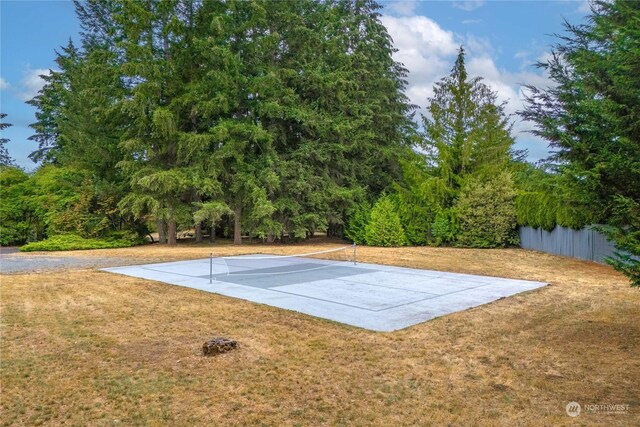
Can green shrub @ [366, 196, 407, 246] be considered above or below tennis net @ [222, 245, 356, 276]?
above

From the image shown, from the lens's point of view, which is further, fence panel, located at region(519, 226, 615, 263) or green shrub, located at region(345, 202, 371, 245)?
green shrub, located at region(345, 202, 371, 245)

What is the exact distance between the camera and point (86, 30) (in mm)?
23172

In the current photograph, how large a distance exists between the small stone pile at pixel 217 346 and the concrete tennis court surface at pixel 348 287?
166cm

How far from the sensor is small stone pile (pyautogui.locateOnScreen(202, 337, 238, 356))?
430 centimetres

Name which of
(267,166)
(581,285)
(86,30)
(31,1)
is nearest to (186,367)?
(581,285)

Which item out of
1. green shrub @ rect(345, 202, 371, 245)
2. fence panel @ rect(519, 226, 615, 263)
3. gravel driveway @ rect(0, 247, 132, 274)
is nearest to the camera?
gravel driveway @ rect(0, 247, 132, 274)

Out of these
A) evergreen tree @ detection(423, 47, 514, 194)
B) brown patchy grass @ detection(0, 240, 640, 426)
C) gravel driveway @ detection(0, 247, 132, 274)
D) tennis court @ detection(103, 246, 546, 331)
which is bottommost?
brown patchy grass @ detection(0, 240, 640, 426)

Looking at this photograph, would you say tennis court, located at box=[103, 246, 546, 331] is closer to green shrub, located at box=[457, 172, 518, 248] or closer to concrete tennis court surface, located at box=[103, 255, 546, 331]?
concrete tennis court surface, located at box=[103, 255, 546, 331]

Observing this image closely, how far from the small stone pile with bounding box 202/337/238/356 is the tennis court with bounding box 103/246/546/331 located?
163cm

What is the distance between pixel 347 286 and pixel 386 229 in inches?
427

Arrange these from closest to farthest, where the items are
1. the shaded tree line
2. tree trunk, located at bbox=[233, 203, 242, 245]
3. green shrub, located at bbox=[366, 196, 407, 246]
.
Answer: the shaded tree line
green shrub, located at bbox=[366, 196, 407, 246]
tree trunk, located at bbox=[233, 203, 242, 245]

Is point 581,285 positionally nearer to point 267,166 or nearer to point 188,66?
point 267,166

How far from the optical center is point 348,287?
316 inches

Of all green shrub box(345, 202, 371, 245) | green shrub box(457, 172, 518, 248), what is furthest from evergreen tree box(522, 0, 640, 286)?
green shrub box(345, 202, 371, 245)
